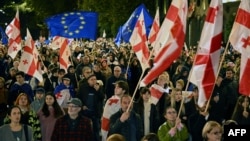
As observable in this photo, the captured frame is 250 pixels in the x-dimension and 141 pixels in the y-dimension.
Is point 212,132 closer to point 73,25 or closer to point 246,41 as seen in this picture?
point 246,41

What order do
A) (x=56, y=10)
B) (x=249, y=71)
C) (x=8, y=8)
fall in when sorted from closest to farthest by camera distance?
(x=249, y=71)
(x=56, y=10)
(x=8, y=8)

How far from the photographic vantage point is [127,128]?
10328mm

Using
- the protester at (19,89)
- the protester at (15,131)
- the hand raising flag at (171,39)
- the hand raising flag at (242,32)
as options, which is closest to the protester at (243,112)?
the hand raising flag at (242,32)

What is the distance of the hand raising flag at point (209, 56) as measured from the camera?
30.5 ft

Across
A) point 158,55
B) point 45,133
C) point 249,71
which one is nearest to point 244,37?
point 249,71

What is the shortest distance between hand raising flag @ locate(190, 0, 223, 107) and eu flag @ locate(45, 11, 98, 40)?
10.7 meters

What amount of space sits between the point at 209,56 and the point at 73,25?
11350 mm

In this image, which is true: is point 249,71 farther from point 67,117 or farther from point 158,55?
point 67,117

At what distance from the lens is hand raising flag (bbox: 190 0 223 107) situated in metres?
9.28

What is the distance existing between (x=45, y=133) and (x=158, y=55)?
260cm

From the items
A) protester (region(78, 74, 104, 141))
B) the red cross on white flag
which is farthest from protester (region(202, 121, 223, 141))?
the red cross on white flag

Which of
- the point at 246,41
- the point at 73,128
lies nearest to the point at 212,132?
the point at 246,41

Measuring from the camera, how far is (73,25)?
20.3 m

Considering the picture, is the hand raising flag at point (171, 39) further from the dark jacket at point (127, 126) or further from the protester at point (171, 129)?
the dark jacket at point (127, 126)
